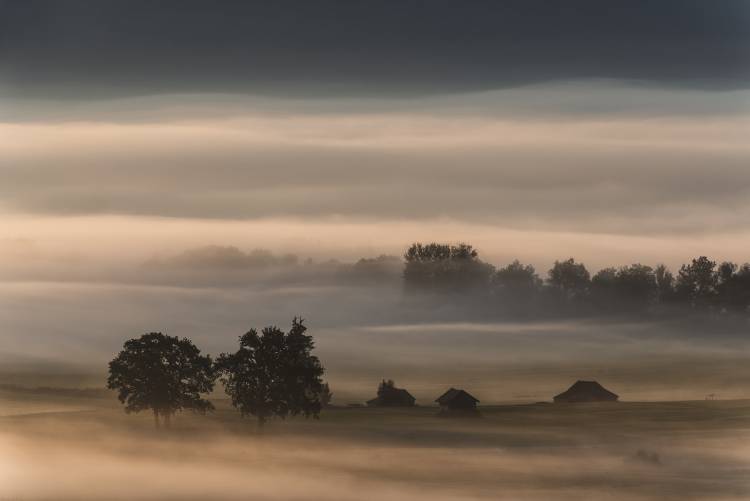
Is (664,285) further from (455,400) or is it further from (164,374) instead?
(164,374)

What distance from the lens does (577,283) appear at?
55469 millimetres

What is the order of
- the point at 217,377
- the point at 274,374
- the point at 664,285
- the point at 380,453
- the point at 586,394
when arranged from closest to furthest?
the point at 380,453
the point at 217,377
the point at 664,285
the point at 586,394
the point at 274,374

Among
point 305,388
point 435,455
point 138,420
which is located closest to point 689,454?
point 435,455

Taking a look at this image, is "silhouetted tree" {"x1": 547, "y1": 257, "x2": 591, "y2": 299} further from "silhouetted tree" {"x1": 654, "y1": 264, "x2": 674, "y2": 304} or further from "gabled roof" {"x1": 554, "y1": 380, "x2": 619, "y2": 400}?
"gabled roof" {"x1": 554, "y1": 380, "x2": 619, "y2": 400}

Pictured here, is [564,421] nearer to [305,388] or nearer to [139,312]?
[305,388]

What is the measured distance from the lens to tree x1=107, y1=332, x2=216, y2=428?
180 feet

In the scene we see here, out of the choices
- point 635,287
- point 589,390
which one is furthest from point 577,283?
point 589,390

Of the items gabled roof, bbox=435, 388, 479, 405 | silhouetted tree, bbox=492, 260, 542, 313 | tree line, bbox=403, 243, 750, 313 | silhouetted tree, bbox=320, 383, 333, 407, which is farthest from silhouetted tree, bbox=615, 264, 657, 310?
silhouetted tree, bbox=320, 383, 333, 407

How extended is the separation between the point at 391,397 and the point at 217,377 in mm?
4332

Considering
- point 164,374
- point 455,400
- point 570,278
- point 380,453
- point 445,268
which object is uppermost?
point 445,268

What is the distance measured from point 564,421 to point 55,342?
12.9 metres

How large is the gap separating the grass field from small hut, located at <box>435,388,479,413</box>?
0.33 m

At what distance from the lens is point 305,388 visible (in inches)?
2178

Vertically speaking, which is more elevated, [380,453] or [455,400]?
[455,400]
